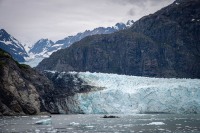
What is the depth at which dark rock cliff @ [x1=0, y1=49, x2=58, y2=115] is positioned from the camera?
69.6 meters

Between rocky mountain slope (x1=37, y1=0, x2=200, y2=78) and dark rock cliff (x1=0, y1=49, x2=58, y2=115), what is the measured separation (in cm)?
10048

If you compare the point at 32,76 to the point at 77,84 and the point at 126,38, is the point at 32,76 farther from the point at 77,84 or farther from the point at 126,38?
the point at 126,38

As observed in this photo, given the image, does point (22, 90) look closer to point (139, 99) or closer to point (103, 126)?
point (139, 99)

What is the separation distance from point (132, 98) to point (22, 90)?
22.1 meters

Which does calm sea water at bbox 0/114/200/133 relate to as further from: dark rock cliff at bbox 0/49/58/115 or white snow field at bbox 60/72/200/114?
white snow field at bbox 60/72/200/114

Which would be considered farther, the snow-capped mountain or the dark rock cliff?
the snow-capped mountain

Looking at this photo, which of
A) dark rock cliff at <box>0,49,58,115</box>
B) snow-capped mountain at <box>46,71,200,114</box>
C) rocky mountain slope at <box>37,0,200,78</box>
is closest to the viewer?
dark rock cliff at <box>0,49,58,115</box>

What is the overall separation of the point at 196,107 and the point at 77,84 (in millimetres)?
25141

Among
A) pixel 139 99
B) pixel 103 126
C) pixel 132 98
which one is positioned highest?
pixel 132 98

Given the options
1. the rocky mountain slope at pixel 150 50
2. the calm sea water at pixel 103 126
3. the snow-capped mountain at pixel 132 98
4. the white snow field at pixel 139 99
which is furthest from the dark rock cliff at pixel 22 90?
the rocky mountain slope at pixel 150 50

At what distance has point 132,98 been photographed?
257ft

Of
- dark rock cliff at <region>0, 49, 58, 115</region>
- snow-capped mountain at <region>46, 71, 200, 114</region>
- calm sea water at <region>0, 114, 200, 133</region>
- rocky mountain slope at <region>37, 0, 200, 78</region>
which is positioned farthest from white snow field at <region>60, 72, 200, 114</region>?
rocky mountain slope at <region>37, 0, 200, 78</region>

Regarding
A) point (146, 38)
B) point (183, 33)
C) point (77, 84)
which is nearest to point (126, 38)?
point (146, 38)

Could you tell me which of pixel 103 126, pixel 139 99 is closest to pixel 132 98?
pixel 139 99
